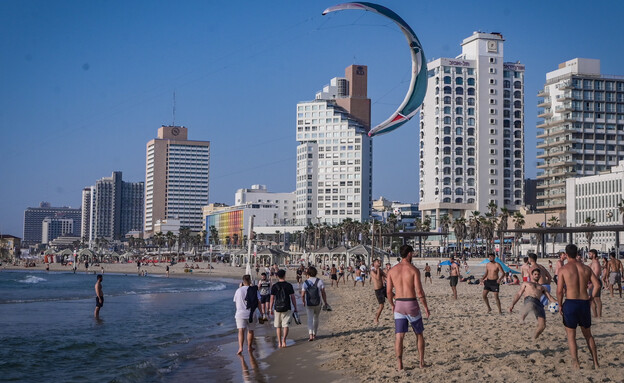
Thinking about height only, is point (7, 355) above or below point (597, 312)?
below

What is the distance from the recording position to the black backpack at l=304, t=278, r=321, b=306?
13305 millimetres

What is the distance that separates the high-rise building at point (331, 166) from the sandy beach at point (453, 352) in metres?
125

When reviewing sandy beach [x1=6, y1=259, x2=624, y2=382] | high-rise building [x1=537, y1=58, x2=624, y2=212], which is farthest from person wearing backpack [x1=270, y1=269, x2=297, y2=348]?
high-rise building [x1=537, y1=58, x2=624, y2=212]

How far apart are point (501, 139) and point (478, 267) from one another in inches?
1846

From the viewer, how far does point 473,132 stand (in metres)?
106

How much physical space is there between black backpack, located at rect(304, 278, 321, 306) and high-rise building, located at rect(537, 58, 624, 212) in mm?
88296

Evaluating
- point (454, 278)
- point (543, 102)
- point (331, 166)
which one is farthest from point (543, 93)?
point (454, 278)

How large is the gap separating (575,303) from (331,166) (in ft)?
451

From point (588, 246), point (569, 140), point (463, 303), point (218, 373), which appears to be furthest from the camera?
point (569, 140)

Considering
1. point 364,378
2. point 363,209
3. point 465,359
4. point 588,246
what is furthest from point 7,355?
point 363,209

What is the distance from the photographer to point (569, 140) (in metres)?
97.0

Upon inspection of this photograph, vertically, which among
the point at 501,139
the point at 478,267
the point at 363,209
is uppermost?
the point at 501,139

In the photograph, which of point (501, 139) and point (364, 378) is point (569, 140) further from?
point (364, 378)

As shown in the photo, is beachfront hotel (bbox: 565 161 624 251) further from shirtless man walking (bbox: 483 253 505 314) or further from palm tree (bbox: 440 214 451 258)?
shirtless man walking (bbox: 483 253 505 314)
